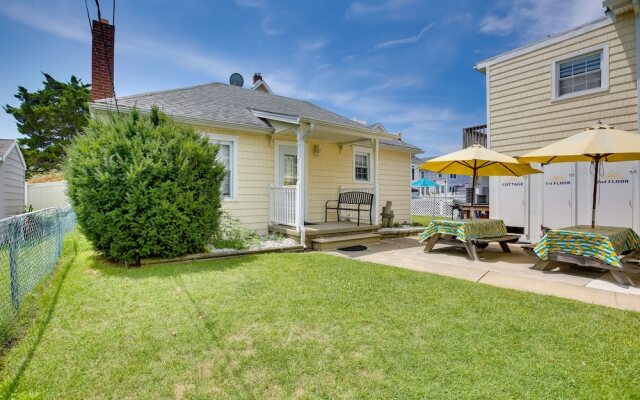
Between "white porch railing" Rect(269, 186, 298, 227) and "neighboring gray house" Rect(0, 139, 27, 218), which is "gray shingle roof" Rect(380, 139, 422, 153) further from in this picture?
"neighboring gray house" Rect(0, 139, 27, 218)

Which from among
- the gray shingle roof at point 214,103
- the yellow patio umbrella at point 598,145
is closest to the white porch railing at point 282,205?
the gray shingle roof at point 214,103

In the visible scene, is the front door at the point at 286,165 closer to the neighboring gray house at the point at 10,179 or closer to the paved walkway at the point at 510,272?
the paved walkway at the point at 510,272

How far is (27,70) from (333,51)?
1038 centimetres

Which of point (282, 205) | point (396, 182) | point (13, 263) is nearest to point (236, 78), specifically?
point (396, 182)

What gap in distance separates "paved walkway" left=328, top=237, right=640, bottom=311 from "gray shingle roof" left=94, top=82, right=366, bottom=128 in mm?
3970

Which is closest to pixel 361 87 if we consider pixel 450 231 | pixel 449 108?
pixel 449 108

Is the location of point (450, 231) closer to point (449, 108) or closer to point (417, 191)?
point (449, 108)

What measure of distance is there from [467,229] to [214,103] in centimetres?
737

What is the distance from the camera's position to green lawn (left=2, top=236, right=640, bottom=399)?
7.24 feet

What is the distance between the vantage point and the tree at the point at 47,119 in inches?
902

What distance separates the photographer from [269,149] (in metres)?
8.62

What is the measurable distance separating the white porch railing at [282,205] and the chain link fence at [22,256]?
4.58m

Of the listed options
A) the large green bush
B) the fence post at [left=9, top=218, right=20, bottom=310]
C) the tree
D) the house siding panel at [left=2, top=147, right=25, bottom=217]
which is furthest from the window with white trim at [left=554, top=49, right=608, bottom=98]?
the tree

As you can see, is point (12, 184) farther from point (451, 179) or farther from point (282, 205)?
point (451, 179)
